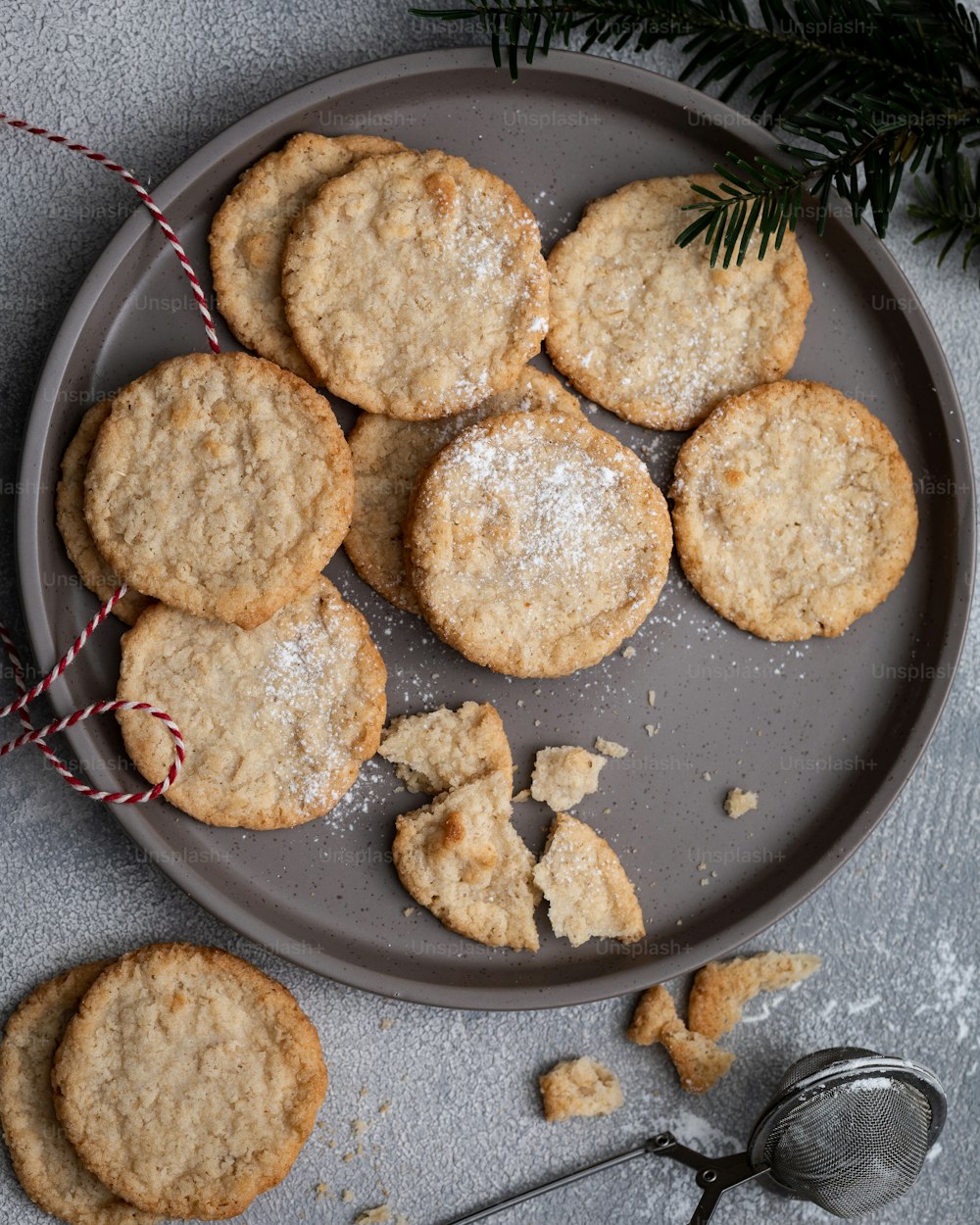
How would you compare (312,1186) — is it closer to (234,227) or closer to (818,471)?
(818,471)

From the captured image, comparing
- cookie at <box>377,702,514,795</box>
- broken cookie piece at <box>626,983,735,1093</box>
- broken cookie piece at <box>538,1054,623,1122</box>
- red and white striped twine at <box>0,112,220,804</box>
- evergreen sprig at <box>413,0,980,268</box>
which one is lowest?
broken cookie piece at <box>538,1054,623,1122</box>

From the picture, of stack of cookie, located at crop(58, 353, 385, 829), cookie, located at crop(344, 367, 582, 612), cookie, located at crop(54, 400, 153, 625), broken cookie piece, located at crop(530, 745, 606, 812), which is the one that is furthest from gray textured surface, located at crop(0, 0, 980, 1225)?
cookie, located at crop(344, 367, 582, 612)

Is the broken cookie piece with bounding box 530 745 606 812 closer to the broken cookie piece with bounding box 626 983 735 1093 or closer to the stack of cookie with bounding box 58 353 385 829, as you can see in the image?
the stack of cookie with bounding box 58 353 385 829

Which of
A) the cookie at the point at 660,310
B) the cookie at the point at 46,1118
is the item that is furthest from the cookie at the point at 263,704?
the cookie at the point at 660,310

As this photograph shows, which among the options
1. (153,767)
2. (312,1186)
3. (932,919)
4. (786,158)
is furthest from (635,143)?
(312,1186)

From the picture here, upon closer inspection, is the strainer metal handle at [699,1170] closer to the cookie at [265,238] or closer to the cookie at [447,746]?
the cookie at [447,746]

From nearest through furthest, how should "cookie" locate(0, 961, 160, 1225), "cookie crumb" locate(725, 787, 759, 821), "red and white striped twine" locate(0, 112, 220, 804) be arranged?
"red and white striped twine" locate(0, 112, 220, 804) < "cookie" locate(0, 961, 160, 1225) < "cookie crumb" locate(725, 787, 759, 821)
